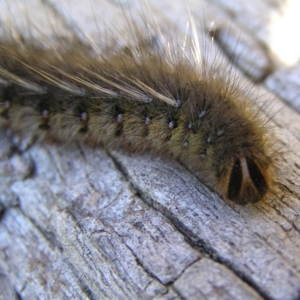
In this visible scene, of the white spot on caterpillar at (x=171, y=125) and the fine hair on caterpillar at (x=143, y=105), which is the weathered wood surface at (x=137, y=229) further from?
the white spot on caterpillar at (x=171, y=125)

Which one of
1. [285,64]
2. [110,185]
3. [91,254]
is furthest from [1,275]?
[285,64]

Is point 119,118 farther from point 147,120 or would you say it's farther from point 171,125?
point 171,125

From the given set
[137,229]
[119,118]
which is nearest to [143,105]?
[119,118]

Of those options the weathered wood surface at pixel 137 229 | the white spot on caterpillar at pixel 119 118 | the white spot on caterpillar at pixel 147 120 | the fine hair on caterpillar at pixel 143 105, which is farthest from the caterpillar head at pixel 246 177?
the white spot on caterpillar at pixel 119 118

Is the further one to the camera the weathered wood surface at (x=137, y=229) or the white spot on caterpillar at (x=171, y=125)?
the white spot on caterpillar at (x=171, y=125)

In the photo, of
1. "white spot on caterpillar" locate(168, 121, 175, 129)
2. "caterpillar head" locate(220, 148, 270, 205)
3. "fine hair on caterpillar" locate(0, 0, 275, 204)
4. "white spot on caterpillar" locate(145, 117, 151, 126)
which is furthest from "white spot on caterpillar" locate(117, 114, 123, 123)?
"caterpillar head" locate(220, 148, 270, 205)

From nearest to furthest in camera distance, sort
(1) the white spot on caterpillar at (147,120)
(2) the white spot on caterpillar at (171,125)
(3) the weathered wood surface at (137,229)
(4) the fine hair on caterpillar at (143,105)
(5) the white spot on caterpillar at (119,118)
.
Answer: (3) the weathered wood surface at (137,229)
(4) the fine hair on caterpillar at (143,105)
(2) the white spot on caterpillar at (171,125)
(1) the white spot on caterpillar at (147,120)
(5) the white spot on caterpillar at (119,118)

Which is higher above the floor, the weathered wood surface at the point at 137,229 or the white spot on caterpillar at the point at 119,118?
the white spot on caterpillar at the point at 119,118
